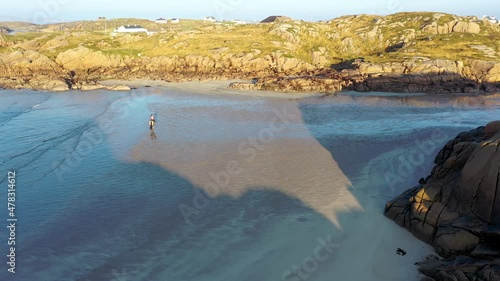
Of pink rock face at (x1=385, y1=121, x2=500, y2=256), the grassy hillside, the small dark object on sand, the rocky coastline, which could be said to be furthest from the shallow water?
the grassy hillside

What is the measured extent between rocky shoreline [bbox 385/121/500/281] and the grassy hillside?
63.1 meters

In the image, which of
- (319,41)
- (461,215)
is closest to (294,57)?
(319,41)

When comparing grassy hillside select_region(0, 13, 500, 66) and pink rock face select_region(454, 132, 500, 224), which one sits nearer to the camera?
pink rock face select_region(454, 132, 500, 224)

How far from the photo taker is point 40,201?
72.4ft

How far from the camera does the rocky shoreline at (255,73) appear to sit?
6494 centimetres

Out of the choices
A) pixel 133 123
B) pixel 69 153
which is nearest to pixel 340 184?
pixel 69 153

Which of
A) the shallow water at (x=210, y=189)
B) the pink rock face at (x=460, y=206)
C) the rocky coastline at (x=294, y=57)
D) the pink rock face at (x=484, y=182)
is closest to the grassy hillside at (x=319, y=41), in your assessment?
the rocky coastline at (x=294, y=57)

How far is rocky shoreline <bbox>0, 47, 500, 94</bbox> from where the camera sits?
64938mm

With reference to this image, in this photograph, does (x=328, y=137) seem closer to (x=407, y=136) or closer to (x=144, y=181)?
(x=407, y=136)

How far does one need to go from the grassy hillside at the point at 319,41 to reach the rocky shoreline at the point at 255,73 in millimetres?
3985

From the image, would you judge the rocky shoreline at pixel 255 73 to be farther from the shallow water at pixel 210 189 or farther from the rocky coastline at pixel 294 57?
the shallow water at pixel 210 189

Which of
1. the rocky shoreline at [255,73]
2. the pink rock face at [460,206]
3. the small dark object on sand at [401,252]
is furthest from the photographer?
the rocky shoreline at [255,73]

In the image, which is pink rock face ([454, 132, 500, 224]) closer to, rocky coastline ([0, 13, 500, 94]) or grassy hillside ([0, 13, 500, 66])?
rocky coastline ([0, 13, 500, 94])

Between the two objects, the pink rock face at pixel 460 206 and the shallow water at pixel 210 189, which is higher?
the pink rock face at pixel 460 206
